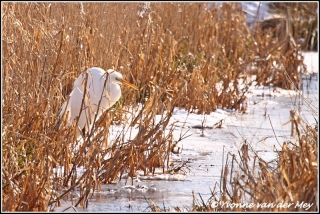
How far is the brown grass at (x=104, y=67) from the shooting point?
11.3 feet

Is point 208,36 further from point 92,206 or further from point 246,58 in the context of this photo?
point 92,206

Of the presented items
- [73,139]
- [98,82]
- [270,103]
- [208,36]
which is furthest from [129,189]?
[208,36]

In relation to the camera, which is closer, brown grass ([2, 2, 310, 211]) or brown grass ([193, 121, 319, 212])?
brown grass ([193, 121, 319, 212])

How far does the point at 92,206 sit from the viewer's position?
11.3ft

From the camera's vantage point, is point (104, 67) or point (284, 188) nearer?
point (284, 188)

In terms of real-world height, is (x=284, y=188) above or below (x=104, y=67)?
below

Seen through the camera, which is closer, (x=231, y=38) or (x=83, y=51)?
(x=83, y=51)

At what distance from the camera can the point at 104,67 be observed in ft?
17.5

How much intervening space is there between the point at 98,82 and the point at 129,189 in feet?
3.46

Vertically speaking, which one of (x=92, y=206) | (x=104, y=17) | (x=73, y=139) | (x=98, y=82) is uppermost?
(x=104, y=17)

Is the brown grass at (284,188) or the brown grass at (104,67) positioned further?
the brown grass at (104,67)

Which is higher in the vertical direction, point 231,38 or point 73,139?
point 231,38

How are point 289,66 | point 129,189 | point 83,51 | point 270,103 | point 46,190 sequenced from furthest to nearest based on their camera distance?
point 289,66, point 270,103, point 83,51, point 129,189, point 46,190

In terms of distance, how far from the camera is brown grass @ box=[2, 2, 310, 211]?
3.45 metres
